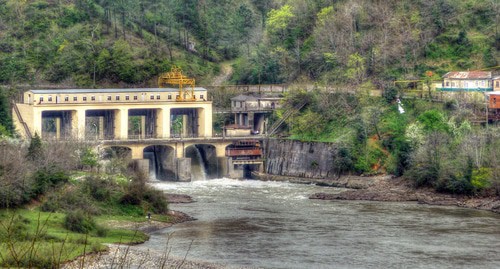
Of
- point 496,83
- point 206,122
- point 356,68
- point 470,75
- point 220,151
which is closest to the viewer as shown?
point 496,83

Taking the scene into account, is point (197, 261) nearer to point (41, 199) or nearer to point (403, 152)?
point (41, 199)

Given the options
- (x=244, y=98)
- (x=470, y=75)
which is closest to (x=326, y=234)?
(x=470, y=75)

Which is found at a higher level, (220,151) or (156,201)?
(220,151)

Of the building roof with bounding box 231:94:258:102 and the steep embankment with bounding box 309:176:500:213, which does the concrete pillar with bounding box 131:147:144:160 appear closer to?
the building roof with bounding box 231:94:258:102

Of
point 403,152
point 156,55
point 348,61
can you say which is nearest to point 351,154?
point 403,152

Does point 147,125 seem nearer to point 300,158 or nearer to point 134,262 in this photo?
point 300,158

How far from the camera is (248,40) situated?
431 feet

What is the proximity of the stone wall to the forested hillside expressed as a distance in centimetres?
1113

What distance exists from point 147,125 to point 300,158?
1641cm

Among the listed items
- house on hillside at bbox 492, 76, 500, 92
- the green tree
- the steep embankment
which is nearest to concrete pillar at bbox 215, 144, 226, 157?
the steep embankment

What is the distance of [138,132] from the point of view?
4464 inches

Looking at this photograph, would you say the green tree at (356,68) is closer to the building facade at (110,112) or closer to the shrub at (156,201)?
the building facade at (110,112)

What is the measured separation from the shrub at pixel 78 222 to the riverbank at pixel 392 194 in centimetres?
2510

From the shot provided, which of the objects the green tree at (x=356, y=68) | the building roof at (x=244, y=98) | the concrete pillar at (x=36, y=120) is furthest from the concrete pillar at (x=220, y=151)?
the concrete pillar at (x=36, y=120)
